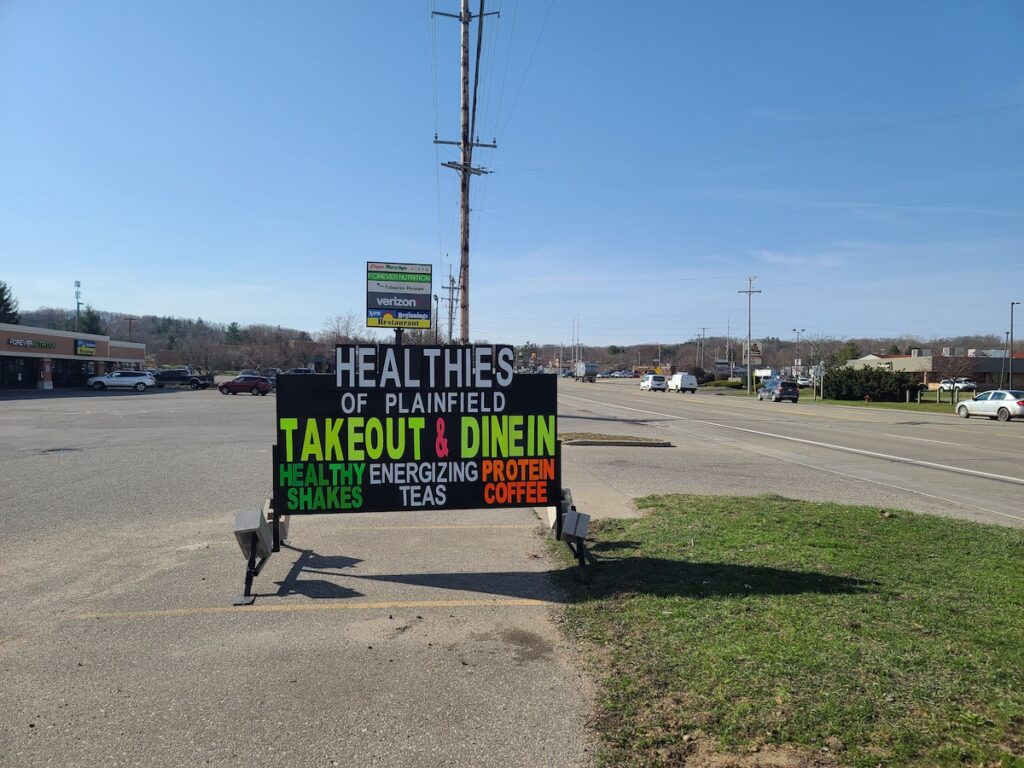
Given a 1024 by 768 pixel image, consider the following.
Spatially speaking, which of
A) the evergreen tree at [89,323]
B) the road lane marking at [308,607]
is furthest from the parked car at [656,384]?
the evergreen tree at [89,323]

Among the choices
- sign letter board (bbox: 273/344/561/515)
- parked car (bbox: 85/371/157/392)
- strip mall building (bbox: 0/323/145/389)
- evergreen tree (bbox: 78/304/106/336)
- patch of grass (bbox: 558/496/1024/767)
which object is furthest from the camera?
evergreen tree (bbox: 78/304/106/336)

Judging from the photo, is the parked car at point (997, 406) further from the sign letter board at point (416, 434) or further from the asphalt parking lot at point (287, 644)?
the sign letter board at point (416, 434)

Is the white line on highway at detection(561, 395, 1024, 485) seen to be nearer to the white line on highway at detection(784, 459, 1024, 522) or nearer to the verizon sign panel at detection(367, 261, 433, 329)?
the white line on highway at detection(784, 459, 1024, 522)

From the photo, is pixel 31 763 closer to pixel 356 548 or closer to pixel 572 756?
pixel 572 756

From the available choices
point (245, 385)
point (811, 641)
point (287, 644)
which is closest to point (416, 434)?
point (287, 644)

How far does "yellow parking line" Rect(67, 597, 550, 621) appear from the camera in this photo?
5.50 metres

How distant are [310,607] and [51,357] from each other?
6158 cm

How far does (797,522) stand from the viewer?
26.1 ft

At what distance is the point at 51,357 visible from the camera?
56.7m

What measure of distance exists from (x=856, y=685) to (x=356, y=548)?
5131 millimetres

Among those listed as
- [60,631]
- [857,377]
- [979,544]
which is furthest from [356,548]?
[857,377]

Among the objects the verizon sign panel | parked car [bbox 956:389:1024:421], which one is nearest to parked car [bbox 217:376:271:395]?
the verizon sign panel

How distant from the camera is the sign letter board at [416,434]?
6.53 meters

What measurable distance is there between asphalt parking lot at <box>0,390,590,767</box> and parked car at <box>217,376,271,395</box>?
41819 millimetres
